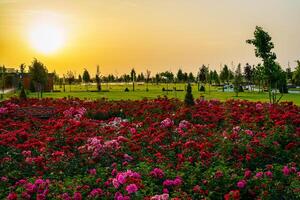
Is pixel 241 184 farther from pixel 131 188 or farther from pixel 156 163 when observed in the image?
pixel 156 163

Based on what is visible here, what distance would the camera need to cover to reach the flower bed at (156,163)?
289 inches

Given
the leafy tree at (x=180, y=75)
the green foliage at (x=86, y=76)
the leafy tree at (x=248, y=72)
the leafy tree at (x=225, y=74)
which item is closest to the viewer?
the leafy tree at (x=248, y=72)

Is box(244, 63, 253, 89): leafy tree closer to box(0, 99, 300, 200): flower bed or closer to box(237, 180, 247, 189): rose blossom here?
box(0, 99, 300, 200): flower bed

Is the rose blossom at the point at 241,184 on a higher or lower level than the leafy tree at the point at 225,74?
lower

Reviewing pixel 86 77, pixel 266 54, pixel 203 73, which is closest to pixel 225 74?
pixel 203 73

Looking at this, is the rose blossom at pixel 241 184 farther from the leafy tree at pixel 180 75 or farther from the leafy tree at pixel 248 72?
the leafy tree at pixel 180 75

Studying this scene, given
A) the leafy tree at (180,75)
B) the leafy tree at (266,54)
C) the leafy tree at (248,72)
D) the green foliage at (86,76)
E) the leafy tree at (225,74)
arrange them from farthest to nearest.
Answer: the leafy tree at (180,75), the green foliage at (86,76), the leafy tree at (225,74), the leafy tree at (248,72), the leafy tree at (266,54)

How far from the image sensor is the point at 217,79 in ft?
385

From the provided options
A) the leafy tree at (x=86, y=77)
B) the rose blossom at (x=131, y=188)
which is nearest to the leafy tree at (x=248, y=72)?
the leafy tree at (x=86, y=77)

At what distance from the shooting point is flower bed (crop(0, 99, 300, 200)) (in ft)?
24.1

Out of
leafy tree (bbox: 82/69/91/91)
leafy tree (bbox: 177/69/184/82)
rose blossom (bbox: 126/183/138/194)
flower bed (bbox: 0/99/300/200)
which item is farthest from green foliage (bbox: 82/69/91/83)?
rose blossom (bbox: 126/183/138/194)

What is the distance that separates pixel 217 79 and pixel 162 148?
108332 mm

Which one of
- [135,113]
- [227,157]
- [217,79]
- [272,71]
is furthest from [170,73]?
[227,157]

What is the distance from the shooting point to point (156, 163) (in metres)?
9.23
